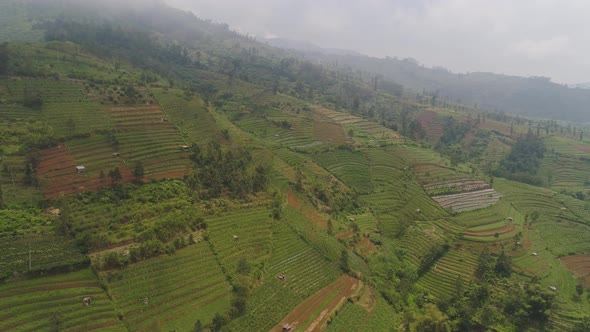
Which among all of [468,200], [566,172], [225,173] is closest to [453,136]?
[566,172]

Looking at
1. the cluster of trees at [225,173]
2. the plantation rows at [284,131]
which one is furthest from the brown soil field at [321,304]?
the plantation rows at [284,131]

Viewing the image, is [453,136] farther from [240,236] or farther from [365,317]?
[240,236]

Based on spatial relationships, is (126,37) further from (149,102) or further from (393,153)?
(393,153)

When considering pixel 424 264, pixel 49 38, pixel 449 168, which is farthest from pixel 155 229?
pixel 49 38

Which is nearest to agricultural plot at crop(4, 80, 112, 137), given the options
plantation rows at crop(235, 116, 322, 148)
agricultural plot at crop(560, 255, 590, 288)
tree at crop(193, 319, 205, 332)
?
plantation rows at crop(235, 116, 322, 148)

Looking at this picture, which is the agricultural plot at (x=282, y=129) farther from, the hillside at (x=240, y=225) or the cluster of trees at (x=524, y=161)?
the cluster of trees at (x=524, y=161)
